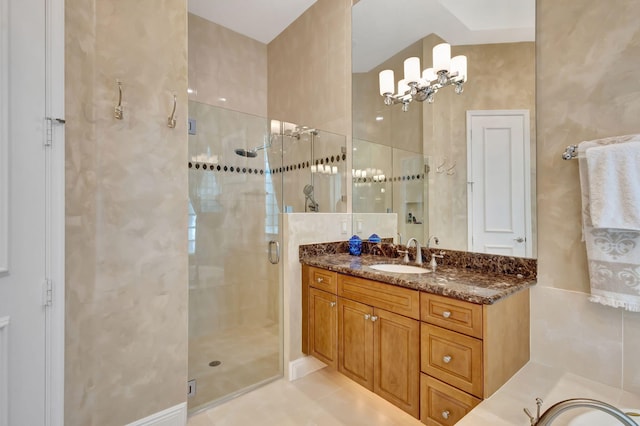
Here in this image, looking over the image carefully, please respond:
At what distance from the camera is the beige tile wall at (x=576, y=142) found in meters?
1.31

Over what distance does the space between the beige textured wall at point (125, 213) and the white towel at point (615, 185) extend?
2.03 m

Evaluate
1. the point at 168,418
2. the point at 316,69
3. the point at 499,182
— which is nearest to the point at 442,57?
the point at 499,182

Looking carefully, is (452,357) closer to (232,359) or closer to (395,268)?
(395,268)

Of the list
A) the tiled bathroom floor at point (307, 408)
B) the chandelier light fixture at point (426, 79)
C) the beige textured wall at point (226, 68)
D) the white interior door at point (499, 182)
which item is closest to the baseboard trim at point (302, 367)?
the tiled bathroom floor at point (307, 408)

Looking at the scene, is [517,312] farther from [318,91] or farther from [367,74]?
[318,91]

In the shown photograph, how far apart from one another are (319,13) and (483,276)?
2714 millimetres

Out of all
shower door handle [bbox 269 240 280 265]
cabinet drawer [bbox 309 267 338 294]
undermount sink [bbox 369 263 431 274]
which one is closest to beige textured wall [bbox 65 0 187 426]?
shower door handle [bbox 269 240 280 265]

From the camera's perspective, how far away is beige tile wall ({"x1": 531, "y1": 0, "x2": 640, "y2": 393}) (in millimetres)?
1307

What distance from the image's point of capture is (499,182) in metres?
1.73

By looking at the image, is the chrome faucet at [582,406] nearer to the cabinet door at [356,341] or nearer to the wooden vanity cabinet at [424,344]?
the wooden vanity cabinet at [424,344]

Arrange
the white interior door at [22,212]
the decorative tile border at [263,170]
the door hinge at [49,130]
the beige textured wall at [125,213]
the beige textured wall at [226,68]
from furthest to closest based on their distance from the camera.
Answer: the beige textured wall at [226,68] < the decorative tile border at [263,170] < the beige textured wall at [125,213] < the door hinge at [49,130] < the white interior door at [22,212]

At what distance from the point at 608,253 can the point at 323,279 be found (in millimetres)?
1504

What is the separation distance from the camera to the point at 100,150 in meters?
1.49

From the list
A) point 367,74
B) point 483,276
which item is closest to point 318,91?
point 367,74
